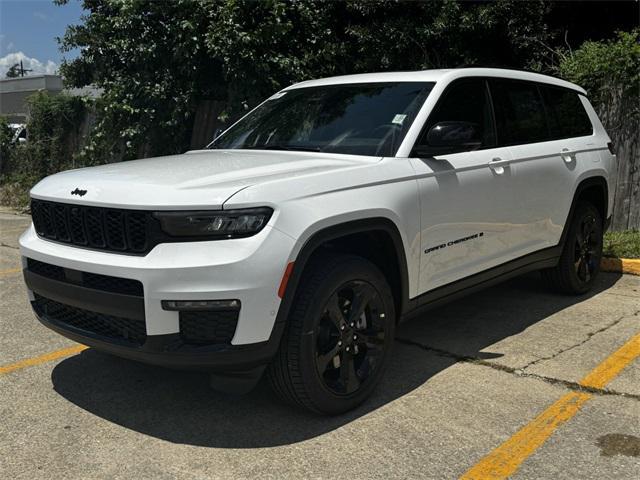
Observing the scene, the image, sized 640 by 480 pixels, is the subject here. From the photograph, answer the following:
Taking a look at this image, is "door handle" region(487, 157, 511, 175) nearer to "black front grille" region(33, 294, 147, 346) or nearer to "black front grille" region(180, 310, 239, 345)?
"black front grille" region(180, 310, 239, 345)

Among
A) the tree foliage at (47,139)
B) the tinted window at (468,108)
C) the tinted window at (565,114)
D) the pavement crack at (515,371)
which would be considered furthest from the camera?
the tree foliage at (47,139)

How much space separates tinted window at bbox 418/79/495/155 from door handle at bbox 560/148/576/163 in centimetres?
91

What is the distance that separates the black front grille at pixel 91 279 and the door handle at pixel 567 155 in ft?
11.9

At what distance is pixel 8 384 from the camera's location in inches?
160

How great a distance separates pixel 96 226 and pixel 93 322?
49 cm

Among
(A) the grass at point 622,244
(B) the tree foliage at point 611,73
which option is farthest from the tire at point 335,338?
(B) the tree foliage at point 611,73

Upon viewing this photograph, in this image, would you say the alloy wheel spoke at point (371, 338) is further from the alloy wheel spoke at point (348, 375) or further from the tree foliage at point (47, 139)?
the tree foliage at point (47, 139)

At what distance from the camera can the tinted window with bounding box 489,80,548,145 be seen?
4.85m

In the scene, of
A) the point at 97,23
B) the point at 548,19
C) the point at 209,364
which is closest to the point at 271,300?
the point at 209,364

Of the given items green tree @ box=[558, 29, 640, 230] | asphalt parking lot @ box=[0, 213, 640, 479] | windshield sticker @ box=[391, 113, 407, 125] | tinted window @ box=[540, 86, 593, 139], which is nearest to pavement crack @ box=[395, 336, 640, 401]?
asphalt parking lot @ box=[0, 213, 640, 479]

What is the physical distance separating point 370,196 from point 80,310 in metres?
1.62

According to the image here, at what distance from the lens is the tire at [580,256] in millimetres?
5652

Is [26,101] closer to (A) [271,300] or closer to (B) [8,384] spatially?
(B) [8,384]

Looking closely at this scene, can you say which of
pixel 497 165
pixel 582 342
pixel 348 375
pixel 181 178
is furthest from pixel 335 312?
pixel 582 342
